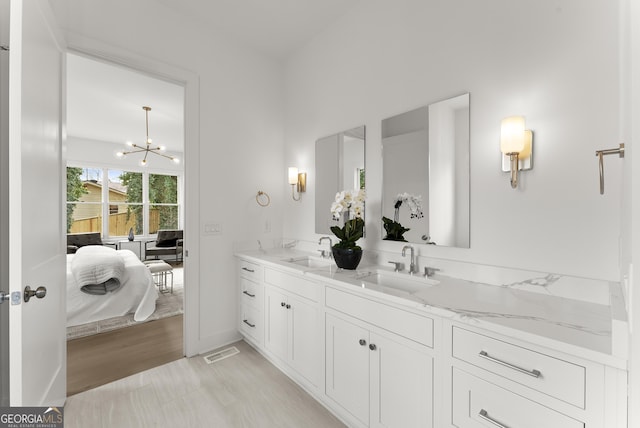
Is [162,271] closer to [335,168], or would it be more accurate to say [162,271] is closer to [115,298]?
[115,298]

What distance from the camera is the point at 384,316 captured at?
4.62ft

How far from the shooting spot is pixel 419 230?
1.88 metres

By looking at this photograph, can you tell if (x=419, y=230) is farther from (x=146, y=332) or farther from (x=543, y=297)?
(x=146, y=332)

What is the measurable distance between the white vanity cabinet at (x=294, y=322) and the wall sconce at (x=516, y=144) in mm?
1273

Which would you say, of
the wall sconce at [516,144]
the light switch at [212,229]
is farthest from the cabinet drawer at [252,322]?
the wall sconce at [516,144]

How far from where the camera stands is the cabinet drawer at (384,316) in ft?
4.08

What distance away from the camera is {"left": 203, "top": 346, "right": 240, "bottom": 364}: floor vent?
2365 mm

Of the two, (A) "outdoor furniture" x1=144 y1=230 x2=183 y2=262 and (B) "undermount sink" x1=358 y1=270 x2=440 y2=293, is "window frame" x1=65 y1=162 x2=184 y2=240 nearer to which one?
(A) "outdoor furniture" x1=144 y1=230 x2=183 y2=262

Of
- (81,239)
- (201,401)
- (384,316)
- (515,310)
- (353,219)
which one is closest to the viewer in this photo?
(515,310)

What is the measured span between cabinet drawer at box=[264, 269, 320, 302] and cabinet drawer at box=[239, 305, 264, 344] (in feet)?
1.20

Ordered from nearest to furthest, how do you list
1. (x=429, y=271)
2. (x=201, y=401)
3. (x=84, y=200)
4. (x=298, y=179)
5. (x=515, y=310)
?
1. (x=515, y=310)
2. (x=429, y=271)
3. (x=201, y=401)
4. (x=298, y=179)
5. (x=84, y=200)

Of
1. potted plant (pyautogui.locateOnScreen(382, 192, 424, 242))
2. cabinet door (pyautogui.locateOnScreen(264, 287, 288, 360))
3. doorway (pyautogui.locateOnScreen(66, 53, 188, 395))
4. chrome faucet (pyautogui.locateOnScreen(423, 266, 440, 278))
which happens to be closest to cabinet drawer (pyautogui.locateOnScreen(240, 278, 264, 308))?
cabinet door (pyautogui.locateOnScreen(264, 287, 288, 360))

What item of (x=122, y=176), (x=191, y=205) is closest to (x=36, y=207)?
(x=191, y=205)

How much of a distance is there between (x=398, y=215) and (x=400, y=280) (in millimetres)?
460
